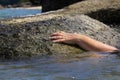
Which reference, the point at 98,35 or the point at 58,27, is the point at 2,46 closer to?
the point at 58,27

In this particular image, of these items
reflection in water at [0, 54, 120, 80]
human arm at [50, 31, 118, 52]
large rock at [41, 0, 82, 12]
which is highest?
human arm at [50, 31, 118, 52]

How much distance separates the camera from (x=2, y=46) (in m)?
7.25

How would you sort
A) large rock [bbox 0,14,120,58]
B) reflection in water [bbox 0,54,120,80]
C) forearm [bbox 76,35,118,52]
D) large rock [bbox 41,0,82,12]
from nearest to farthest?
reflection in water [bbox 0,54,120,80] → forearm [bbox 76,35,118,52] → large rock [bbox 0,14,120,58] → large rock [bbox 41,0,82,12]

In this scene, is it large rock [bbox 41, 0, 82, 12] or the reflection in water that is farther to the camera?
large rock [bbox 41, 0, 82, 12]

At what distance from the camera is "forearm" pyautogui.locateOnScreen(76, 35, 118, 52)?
23.0ft

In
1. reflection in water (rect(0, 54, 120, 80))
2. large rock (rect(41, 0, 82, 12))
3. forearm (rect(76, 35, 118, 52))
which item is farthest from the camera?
large rock (rect(41, 0, 82, 12))

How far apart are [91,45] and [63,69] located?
48.0 inches

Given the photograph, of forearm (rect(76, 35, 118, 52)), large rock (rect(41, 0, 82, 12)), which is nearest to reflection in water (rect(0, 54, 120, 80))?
forearm (rect(76, 35, 118, 52))

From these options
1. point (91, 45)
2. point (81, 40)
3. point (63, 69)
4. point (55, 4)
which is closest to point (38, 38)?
point (81, 40)

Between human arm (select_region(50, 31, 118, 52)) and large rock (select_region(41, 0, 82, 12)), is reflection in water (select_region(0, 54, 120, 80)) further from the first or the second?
large rock (select_region(41, 0, 82, 12))

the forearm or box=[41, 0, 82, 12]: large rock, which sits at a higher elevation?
the forearm

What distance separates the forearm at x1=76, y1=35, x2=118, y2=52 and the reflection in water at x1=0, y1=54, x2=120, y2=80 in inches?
6.5

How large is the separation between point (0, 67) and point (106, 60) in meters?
1.56

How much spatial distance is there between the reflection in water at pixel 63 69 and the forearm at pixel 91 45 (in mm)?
165
